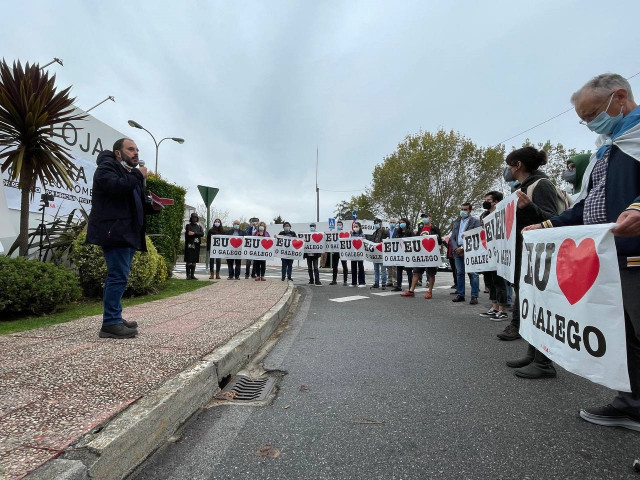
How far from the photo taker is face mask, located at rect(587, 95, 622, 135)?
2.28 metres

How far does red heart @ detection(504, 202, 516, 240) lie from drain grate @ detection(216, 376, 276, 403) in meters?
2.98

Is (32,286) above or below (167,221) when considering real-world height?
below

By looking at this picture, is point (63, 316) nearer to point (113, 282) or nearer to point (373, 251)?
point (113, 282)

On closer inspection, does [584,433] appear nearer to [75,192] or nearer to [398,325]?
[398,325]

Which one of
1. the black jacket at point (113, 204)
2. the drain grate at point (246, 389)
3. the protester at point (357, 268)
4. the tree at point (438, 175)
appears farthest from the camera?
the tree at point (438, 175)

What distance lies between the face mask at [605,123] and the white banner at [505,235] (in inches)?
58.4

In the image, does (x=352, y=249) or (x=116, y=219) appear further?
(x=352, y=249)

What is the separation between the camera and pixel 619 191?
212 cm

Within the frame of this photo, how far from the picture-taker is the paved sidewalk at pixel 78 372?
1.74 m

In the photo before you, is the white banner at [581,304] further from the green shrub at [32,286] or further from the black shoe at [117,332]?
the green shrub at [32,286]

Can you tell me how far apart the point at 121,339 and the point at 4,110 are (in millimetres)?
4547

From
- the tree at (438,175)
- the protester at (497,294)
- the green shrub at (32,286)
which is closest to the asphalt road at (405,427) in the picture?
the protester at (497,294)

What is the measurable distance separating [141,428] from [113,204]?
2.44 metres

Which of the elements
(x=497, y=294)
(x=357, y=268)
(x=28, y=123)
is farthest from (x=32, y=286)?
(x=357, y=268)
